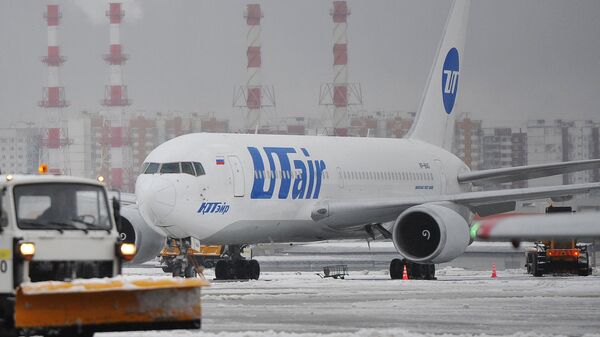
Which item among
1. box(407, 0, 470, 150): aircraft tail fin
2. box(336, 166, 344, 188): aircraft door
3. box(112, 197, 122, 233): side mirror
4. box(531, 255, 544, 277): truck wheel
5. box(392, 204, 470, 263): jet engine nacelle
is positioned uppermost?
box(407, 0, 470, 150): aircraft tail fin

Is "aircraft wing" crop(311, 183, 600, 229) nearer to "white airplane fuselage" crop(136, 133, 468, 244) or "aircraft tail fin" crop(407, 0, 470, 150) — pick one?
"white airplane fuselage" crop(136, 133, 468, 244)

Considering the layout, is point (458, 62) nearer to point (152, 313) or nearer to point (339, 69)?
point (152, 313)

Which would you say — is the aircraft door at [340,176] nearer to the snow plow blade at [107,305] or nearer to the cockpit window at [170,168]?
the cockpit window at [170,168]

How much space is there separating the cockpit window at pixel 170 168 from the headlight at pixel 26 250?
1452 cm

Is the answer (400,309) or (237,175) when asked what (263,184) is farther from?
(400,309)

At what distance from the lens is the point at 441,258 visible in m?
28.0

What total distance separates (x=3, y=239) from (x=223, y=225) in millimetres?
14817

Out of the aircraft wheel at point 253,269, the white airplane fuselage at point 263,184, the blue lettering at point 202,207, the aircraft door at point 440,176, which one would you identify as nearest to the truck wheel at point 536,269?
the aircraft door at point 440,176

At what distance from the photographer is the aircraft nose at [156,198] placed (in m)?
26.8

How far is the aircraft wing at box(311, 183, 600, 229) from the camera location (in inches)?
1177

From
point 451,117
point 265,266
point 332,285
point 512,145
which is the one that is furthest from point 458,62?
point 512,145

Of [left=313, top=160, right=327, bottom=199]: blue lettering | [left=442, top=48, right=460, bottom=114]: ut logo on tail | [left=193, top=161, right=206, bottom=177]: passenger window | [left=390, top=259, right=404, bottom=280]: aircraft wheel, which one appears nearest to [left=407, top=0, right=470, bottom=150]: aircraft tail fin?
[left=442, top=48, right=460, bottom=114]: ut logo on tail

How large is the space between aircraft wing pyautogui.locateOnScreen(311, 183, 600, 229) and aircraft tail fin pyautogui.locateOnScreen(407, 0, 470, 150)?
21.2ft

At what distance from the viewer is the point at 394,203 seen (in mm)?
30547
